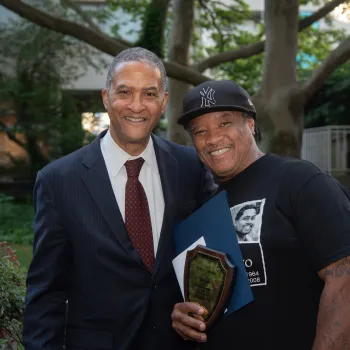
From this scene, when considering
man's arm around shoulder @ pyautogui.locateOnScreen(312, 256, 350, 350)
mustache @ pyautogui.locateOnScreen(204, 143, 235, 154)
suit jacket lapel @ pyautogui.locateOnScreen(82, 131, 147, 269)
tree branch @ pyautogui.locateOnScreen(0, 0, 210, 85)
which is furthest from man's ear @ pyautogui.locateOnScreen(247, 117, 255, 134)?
tree branch @ pyautogui.locateOnScreen(0, 0, 210, 85)

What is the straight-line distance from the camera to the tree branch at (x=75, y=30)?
29.6ft

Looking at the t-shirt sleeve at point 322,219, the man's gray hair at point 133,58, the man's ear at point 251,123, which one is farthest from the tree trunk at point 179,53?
the t-shirt sleeve at point 322,219

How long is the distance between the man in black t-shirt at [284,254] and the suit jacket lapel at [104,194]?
0.42 meters

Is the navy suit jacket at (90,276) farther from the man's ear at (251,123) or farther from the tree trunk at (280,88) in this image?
the tree trunk at (280,88)

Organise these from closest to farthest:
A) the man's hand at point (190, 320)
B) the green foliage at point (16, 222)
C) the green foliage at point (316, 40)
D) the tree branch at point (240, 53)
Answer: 1. the man's hand at point (190, 320)
2. the tree branch at point (240, 53)
3. the green foliage at point (16, 222)
4. the green foliage at point (316, 40)

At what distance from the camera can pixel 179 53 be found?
42.2 ft

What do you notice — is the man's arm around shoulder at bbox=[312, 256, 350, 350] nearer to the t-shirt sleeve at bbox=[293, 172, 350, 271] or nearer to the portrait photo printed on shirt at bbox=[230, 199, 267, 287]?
the t-shirt sleeve at bbox=[293, 172, 350, 271]

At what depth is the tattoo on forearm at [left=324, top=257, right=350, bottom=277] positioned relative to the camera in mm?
2225

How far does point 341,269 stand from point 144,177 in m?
1.16

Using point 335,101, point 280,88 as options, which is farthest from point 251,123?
point 335,101

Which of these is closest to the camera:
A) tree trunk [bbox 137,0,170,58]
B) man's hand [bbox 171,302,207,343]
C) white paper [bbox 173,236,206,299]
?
man's hand [bbox 171,302,207,343]

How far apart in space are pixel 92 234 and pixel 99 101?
17505mm

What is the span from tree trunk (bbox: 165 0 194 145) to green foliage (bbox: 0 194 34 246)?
3979 mm

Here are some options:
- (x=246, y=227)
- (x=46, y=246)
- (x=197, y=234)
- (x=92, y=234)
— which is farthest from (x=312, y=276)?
(x=46, y=246)
